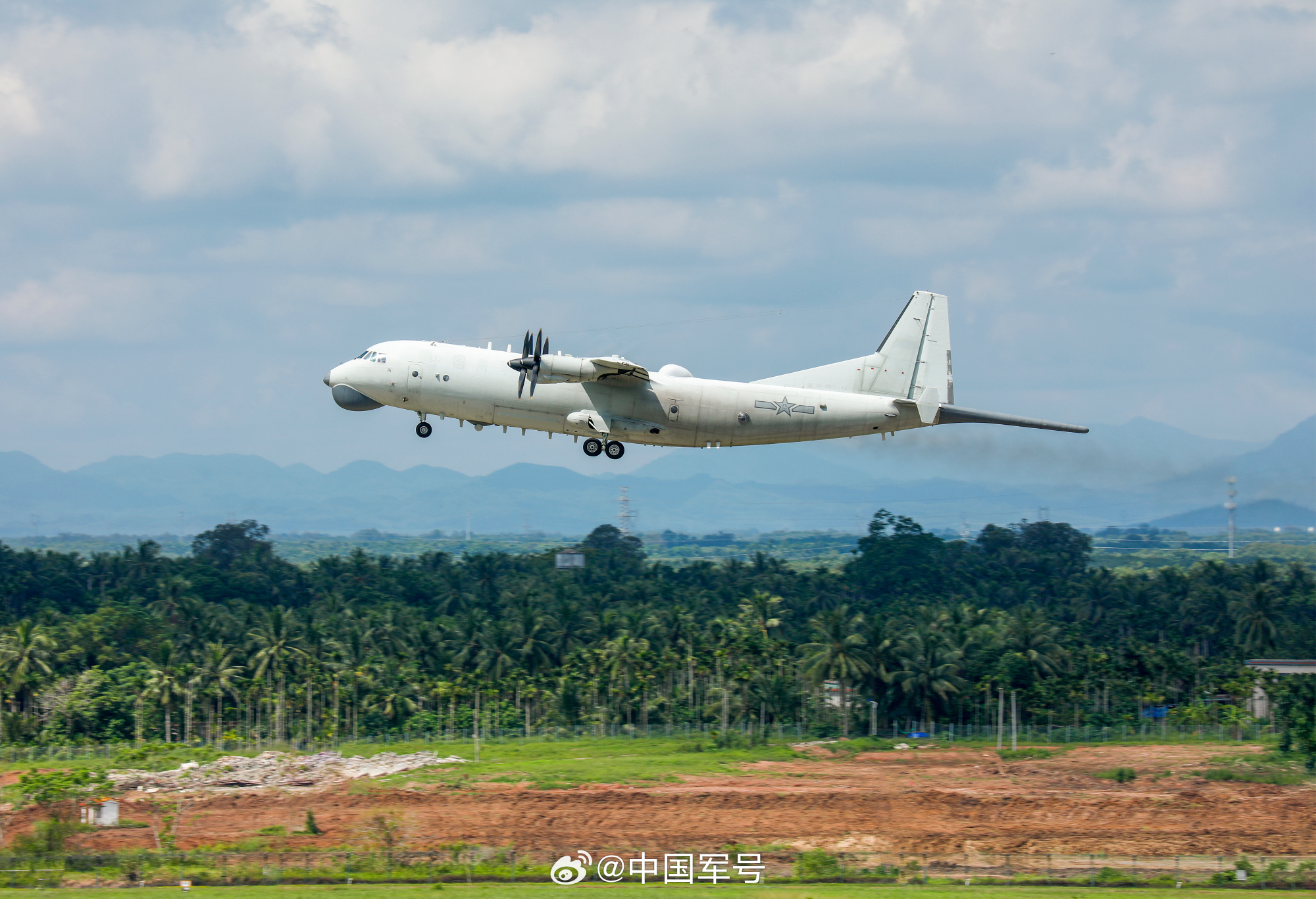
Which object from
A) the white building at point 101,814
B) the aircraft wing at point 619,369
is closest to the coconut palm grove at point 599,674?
the white building at point 101,814

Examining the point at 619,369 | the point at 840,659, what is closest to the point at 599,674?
the point at 840,659

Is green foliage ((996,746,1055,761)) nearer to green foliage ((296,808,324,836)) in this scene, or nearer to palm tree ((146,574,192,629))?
green foliage ((296,808,324,836))

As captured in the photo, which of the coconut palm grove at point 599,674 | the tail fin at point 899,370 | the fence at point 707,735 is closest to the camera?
the tail fin at point 899,370

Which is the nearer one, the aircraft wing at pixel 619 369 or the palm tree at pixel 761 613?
the aircraft wing at pixel 619 369

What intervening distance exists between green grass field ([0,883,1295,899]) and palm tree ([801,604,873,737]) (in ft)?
124

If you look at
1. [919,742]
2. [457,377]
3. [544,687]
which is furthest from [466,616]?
[457,377]

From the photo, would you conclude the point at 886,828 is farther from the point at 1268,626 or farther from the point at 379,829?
the point at 1268,626

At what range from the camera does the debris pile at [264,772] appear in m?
76.0

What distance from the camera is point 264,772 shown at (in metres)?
78.2

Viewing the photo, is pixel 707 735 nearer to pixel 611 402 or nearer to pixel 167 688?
pixel 167 688

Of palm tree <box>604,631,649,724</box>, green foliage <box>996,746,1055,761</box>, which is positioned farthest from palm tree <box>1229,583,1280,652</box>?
palm tree <box>604,631,649,724</box>

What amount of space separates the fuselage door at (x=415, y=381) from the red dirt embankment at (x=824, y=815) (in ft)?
94.8

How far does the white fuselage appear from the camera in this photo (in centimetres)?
4616
